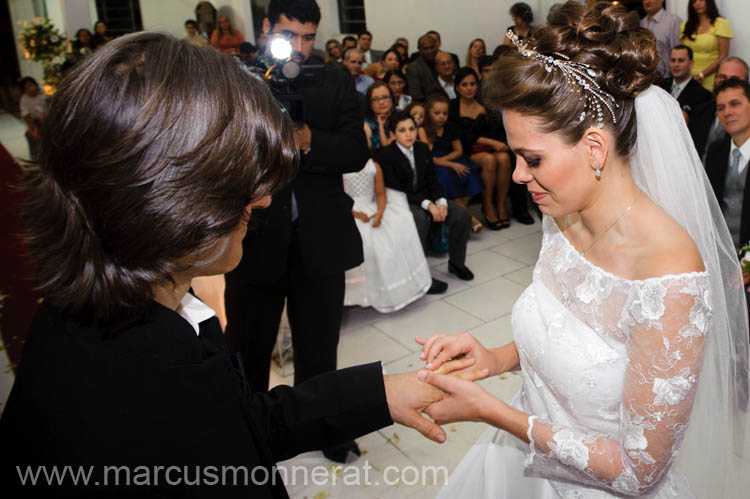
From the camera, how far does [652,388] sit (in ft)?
4.50

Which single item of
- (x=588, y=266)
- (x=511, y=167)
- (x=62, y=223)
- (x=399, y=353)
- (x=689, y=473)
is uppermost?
(x=62, y=223)

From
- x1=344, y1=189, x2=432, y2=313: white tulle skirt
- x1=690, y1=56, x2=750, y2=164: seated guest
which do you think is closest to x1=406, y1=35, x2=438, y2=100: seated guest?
x1=344, y1=189, x2=432, y2=313: white tulle skirt

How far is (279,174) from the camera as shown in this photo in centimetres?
105

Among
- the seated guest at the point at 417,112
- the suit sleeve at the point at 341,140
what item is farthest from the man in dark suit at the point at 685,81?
the suit sleeve at the point at 341,140

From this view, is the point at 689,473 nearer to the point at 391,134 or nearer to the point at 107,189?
the point at 107,189

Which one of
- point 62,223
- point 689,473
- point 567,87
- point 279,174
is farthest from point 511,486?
point 62,223

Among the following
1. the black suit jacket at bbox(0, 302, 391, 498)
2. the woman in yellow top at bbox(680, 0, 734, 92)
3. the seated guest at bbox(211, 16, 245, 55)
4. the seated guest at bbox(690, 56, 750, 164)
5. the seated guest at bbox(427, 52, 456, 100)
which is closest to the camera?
the black suit jacket at bbox(0, 302, 391, 498)

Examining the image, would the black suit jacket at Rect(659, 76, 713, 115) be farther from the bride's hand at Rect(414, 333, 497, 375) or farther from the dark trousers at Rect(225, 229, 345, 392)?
the bride's hand at Rect(414, 333, 497, 375)

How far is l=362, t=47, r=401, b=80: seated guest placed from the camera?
862cm

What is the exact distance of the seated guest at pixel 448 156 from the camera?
612cm

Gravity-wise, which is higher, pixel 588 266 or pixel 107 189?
pixel 107 189

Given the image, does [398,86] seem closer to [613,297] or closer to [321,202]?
[321,202]

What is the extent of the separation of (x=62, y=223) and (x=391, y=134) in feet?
16.3

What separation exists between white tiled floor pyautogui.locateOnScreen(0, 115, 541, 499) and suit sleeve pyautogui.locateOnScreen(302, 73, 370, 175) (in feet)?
4.61
